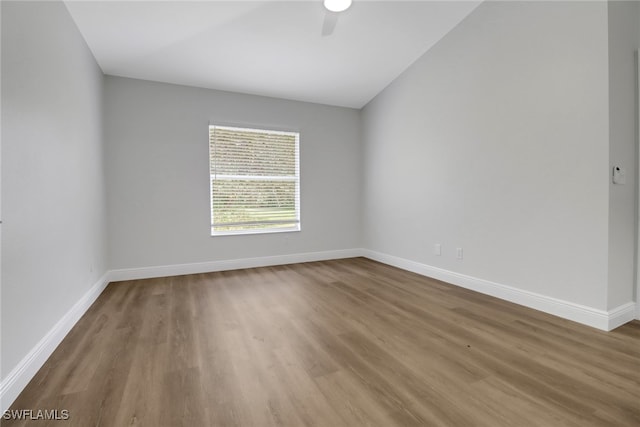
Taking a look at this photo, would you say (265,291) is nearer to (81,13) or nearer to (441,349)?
(441,349)

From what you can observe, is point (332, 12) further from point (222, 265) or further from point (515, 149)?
point (222, 265)

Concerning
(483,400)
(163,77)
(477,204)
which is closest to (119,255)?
(163,77)

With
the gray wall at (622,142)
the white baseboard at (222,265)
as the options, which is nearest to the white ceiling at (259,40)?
the gray wall at (622,142)

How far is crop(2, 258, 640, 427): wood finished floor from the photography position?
132 centimetres

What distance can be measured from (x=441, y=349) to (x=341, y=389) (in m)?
0.78

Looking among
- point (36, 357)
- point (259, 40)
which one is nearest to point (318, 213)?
point (259, 40)

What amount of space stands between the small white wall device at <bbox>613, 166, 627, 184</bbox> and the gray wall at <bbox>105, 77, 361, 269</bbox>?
3333mm

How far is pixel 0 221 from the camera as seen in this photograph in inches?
54.5

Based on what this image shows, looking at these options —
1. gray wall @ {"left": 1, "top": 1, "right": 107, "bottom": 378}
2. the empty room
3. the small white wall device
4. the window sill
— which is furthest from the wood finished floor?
the window sill

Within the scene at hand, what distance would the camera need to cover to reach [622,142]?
220 cm

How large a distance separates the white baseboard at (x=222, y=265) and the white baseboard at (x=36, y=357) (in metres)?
1.02

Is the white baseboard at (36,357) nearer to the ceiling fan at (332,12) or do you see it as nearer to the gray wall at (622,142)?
the ceiling fan at (332,12)

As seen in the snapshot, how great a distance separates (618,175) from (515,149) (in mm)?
728

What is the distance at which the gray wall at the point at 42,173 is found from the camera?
4.89ft
